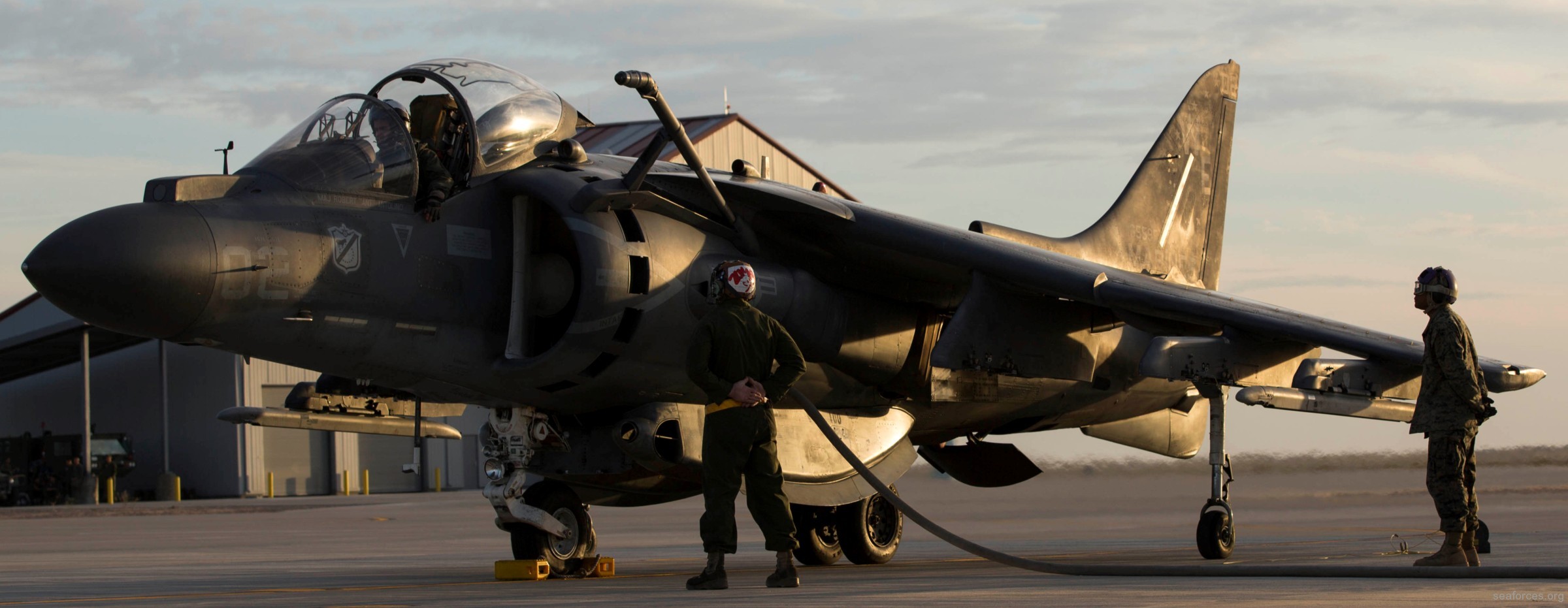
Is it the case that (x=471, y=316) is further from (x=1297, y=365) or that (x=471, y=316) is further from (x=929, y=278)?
(x=1297, y=365)

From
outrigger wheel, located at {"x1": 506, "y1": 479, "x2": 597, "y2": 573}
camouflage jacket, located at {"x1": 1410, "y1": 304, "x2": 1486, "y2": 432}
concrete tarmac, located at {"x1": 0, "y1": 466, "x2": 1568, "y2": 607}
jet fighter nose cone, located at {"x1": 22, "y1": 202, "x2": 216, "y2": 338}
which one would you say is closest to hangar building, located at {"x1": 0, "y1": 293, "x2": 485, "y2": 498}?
concrete tarmac, located at {"x1": 0, "y1": 466, "x2": 1568, "y2": 607}

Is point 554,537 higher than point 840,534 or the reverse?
higher

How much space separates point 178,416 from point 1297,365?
3358 cm

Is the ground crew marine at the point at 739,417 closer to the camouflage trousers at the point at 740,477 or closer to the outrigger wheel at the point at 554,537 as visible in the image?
the camouflage trousers at the point at 740,477

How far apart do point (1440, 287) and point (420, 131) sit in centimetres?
580

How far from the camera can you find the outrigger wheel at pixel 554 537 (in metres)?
9.08

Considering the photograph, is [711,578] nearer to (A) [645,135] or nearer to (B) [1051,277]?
(B) [1051,277]

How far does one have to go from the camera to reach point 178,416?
125ft

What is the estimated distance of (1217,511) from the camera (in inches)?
418

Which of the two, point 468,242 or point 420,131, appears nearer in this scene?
point 468,242

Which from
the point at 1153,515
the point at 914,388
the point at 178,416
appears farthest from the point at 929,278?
the point at 178,416

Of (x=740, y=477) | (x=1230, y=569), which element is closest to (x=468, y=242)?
(x=740, y=477)

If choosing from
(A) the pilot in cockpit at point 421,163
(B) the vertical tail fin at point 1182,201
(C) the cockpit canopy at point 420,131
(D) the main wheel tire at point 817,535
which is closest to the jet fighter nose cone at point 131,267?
(C) the cockpit canopy at point 420,131

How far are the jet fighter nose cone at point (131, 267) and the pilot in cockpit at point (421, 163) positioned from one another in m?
1.32
